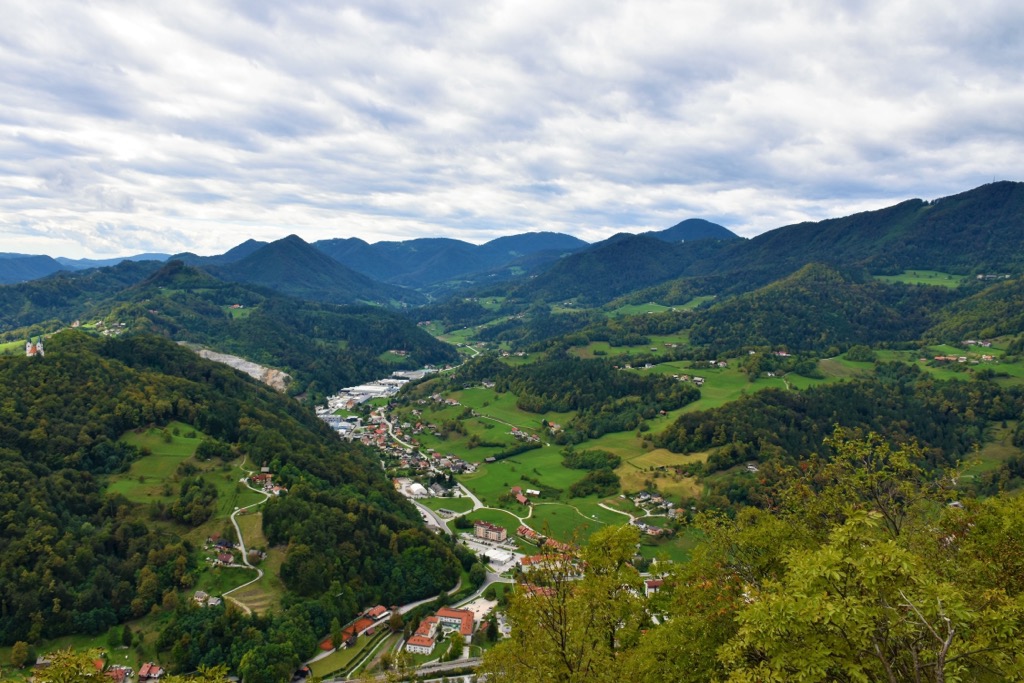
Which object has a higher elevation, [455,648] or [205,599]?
[205,599]

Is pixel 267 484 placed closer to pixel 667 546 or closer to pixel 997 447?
pixel 667 546

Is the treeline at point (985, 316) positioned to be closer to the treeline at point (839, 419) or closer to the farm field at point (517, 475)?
the treeline at point (839, 419)

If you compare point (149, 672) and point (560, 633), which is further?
point (149, 672)

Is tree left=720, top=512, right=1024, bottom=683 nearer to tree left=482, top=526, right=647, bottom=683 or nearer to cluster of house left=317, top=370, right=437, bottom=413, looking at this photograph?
tree left=482, top=526, right=647, bottom=683

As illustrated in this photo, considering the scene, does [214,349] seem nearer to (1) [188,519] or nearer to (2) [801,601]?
(1) [188,519]

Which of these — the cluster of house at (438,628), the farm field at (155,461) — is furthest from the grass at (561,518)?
the farm field at (155,461)

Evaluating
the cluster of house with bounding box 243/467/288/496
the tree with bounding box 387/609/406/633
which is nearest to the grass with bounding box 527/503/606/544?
the tree with bounding box 387/609/406/633

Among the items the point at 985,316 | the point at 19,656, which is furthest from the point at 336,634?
the point at 985,316
